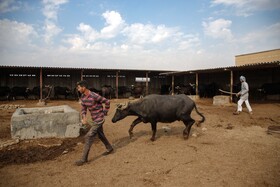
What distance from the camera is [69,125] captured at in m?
6.92

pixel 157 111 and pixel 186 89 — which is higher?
pixel 186 89

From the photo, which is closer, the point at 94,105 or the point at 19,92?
the point at 94,105

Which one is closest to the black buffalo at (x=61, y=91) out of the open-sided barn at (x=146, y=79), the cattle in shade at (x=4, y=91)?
the open-sided barn at (x=146, y=79)

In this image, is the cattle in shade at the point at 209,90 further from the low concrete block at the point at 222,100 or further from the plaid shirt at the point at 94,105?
the plaid shirt at the point at 94,105

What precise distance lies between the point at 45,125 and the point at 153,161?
371 cm

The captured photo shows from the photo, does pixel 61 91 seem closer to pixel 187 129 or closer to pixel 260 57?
pixel 187 129

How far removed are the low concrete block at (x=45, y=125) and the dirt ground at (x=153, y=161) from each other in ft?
0.88

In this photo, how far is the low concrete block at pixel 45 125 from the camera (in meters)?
6.51

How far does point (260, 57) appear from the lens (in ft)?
98.0

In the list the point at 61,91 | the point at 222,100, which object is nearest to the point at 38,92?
the point at 61,91

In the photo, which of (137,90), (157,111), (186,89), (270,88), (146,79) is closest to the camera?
(157,111)

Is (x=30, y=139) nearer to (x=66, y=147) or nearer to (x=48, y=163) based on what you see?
(x=66, y=147)

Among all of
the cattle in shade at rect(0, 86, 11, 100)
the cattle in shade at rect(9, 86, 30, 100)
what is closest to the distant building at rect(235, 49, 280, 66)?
the cattle in shade at rect(9, 86, 30, 100)

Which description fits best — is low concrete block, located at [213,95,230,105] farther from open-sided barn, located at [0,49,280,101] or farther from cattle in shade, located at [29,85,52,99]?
cattle in shade, located at [29,85,52,99]
